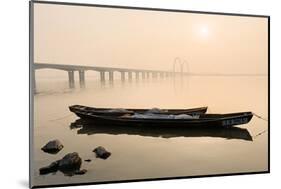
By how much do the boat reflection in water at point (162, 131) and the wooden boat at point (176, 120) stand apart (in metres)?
0.03

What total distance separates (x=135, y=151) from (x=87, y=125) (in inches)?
14.7

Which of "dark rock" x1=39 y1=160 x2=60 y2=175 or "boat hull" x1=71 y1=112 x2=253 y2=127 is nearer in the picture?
"dark rock" x1=39 y1=160 x2=60 y2=175

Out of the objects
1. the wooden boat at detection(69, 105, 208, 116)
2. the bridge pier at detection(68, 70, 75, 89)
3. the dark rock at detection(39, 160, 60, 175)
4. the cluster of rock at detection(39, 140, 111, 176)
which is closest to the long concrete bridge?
the bridge pier at detection(68, 70, 75, 89)

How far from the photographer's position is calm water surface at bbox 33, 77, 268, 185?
2.65 m

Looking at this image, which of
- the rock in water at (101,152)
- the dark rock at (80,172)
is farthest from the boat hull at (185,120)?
the dark rock at (80,172)

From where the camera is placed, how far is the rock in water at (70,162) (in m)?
2.67

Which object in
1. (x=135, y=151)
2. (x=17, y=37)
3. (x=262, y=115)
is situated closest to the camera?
(x=17, y=37)

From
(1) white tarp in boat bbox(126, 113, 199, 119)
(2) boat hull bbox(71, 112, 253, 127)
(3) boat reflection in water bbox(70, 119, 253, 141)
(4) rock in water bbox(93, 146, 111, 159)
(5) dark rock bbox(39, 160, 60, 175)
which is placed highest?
(1) white tarp in boat bbox(126, 113, 199, 119)

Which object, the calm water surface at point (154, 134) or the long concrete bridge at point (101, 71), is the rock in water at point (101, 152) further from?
the long concrete bridge at point (101, 71)

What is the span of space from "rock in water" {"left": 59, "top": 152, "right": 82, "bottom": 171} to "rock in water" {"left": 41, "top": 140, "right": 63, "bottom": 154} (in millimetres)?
69

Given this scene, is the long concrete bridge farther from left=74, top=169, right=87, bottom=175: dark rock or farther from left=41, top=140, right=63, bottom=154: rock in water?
left=74, top=169, right=87, bottom=175: dark rock

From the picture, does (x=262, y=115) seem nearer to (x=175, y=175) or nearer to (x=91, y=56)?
(x=175, y=175)

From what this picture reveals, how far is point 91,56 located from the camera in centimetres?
272

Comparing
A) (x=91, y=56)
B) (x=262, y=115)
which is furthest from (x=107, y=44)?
(x=262, y=115)
